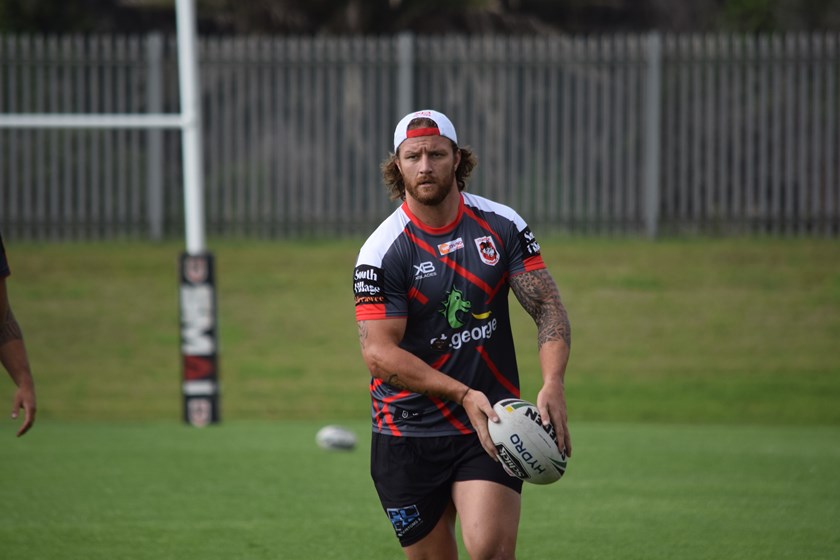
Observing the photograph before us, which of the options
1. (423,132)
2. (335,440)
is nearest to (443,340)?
(423,132)

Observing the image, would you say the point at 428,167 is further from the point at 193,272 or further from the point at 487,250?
the point at 193,272

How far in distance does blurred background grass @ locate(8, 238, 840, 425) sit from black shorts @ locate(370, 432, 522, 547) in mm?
9973

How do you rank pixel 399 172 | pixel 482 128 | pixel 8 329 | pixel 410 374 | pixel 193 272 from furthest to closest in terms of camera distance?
pixel 482 128
pixel 193 272
pixel 8 329
pixel 399 172
pixel 410 374

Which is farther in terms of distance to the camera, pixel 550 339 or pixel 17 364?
pixel 17 364

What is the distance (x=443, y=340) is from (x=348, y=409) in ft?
34.1

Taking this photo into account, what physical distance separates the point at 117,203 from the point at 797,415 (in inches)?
393

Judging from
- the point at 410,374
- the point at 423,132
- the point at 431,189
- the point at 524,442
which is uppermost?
the point at 423,132

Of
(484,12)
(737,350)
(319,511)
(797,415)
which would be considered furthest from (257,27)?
(319,511)

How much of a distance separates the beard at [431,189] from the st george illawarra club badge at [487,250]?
26cm

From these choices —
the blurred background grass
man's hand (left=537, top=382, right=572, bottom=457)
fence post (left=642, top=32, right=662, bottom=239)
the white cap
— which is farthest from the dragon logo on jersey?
fence post (left=642, top=32, right=662, bottom=239)

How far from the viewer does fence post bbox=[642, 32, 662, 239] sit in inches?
739

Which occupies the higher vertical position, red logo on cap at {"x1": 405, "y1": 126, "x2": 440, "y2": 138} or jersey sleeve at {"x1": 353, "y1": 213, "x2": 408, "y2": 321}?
red logo on cap at {"x1": 405, "y1": 126, "x2": 440, "y2": 138}

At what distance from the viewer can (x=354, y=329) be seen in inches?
700

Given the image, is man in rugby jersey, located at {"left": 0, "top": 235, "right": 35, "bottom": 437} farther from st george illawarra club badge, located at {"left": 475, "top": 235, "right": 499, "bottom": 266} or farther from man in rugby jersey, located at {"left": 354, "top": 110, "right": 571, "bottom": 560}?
st george illawarra club badge, located at {"left": 475, "top": 235, "right": 499, "bottom": 266}
